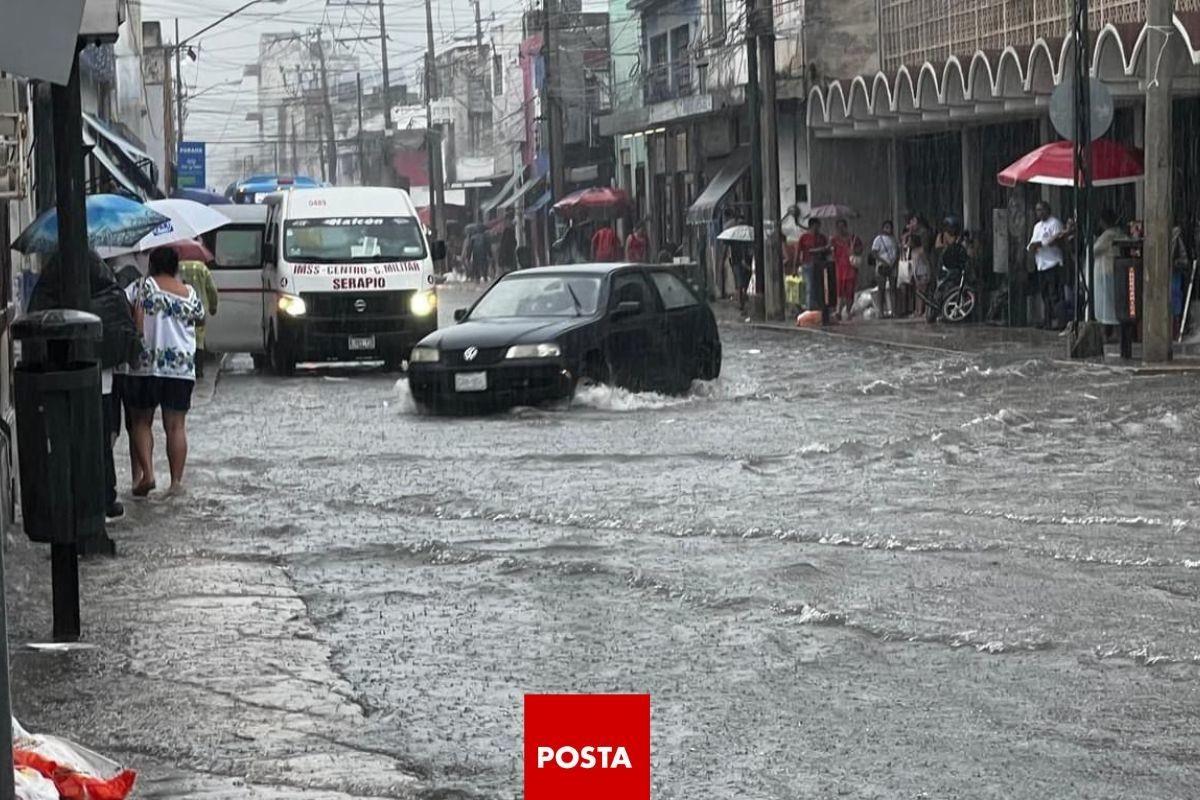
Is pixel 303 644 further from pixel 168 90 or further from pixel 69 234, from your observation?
pixel 168 90

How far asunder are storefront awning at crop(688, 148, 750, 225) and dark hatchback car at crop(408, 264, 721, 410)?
2428cm

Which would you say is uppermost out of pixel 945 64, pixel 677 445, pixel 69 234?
pixel 945 64

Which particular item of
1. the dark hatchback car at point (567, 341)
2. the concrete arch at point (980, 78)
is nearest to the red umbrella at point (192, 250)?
the dark hatchback car at point (567, 341)

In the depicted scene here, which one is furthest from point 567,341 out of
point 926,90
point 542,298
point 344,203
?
point 926,90

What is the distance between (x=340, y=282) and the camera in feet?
88.0

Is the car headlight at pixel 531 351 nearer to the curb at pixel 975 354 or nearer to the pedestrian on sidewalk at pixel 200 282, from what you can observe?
the pedestrian on sidewalk at pixel 200 282

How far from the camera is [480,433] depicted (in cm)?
1852

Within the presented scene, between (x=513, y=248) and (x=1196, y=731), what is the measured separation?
65289mm

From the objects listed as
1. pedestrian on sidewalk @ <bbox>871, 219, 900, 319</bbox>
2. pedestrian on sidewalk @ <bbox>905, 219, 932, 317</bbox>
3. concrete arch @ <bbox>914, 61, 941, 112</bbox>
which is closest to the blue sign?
pedestrian on sidewalk @ <bbox>871, 219, 900, 319</bbox>

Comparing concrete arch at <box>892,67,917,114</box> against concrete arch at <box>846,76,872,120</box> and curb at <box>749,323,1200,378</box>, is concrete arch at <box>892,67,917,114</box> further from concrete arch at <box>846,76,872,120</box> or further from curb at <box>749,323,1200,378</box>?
curb at <box>749,323,1200,378</box>

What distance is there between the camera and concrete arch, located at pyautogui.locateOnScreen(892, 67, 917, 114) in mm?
35438

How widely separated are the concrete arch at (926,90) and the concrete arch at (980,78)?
137cm

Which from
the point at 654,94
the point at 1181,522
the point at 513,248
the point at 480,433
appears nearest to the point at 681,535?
the point at 1181,522

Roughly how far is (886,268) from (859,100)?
322cm
